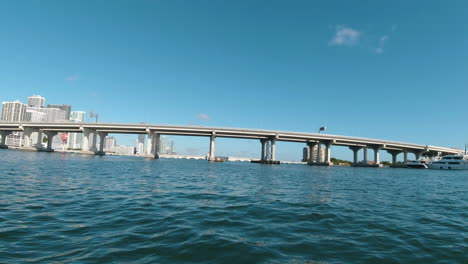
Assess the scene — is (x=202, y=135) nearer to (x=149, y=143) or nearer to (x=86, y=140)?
(x=149, y=143)

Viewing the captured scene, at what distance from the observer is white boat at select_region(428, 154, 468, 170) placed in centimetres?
9250

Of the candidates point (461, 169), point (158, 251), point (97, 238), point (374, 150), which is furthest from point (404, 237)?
point (374, 150)

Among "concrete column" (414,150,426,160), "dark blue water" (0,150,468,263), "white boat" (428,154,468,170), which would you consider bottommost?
"dark blue water" (0,150,468,263)

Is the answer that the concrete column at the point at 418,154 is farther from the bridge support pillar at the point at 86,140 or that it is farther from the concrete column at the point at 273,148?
the bridge support pillar at the point at 86,140

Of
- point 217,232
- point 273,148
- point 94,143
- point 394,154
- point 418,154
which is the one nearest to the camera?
point 217,232

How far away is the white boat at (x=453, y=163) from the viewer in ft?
303

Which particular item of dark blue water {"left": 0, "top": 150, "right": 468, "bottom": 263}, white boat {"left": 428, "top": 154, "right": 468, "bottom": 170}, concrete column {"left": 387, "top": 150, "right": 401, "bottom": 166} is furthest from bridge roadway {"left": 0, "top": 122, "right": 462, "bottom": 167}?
dark blue water {"left": 0, "top": 150, "right": 468, "bottom": 263}

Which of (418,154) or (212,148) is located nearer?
(212,148)

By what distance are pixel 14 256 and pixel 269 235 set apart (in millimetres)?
6064

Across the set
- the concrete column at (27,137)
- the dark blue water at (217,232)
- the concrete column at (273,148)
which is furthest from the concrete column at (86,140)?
the dark blue water at (217,232)

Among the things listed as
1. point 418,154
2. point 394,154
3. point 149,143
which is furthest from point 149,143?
point 418,154

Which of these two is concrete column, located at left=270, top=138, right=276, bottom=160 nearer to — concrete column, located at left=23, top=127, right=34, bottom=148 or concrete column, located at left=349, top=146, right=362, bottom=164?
concrete column, located at left=349, top=146, right=362, bottom=164

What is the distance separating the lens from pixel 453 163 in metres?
95.9

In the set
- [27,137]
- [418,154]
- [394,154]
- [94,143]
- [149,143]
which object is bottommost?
[94,143]
